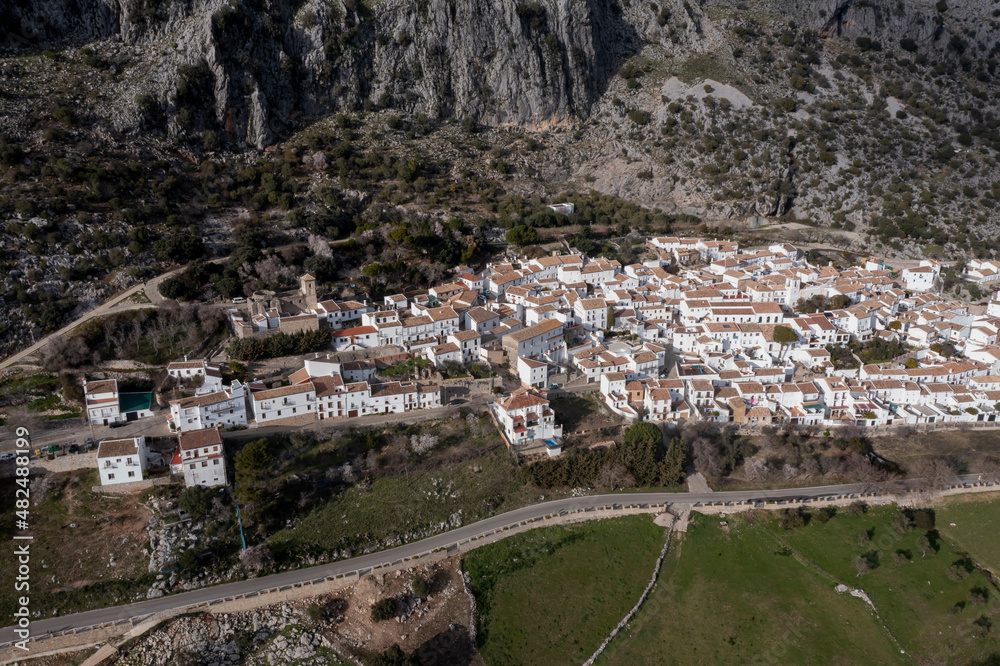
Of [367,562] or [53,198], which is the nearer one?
[367,562]

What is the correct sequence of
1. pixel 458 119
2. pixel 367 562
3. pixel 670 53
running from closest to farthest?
pixel 367 562, pixel 458 119, pixel 670 53

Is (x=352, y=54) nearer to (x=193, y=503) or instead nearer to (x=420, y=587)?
(x=193, y=503)

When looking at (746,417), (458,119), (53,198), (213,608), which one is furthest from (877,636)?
(458,119)

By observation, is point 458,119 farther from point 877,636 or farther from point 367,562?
point 877,636

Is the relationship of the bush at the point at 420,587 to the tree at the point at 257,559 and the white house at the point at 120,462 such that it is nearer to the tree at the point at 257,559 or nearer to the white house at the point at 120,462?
the tree at the point at 257,559

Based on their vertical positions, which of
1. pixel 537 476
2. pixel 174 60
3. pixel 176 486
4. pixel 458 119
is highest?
pixel 174 60

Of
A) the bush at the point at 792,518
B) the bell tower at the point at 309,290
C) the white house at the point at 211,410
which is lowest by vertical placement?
the bush at the point at 792,518

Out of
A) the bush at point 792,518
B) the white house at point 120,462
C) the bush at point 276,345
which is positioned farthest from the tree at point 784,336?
the white house at point 120,462
